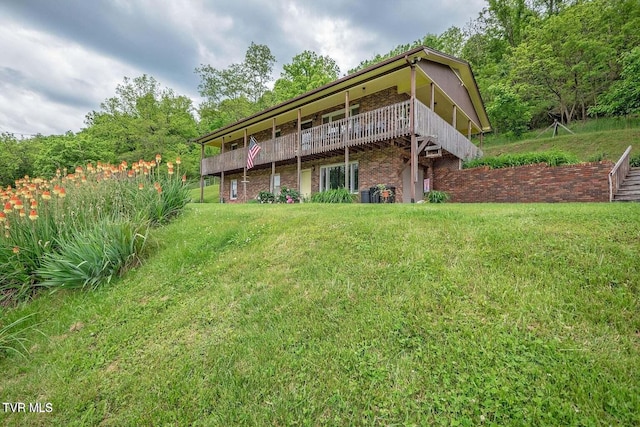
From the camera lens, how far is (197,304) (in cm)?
309

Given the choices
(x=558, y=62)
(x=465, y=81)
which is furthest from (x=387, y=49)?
(x=465, y=81)

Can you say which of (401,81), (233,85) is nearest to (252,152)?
(401,81)

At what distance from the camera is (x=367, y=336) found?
2252mm

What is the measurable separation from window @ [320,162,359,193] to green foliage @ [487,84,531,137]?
15664 millimetres

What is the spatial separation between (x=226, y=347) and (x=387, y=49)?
38906mm

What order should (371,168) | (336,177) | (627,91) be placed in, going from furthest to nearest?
1. (627,91)
2. (336,177)
3. (371,168)

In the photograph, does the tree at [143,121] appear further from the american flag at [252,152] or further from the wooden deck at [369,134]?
the wooden deck at [369,134]

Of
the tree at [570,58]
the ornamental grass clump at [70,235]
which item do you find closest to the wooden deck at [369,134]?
the ornamental grass clump at [70,235]

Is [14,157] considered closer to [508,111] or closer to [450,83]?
[450,83]

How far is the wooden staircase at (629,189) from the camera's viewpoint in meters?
8.36

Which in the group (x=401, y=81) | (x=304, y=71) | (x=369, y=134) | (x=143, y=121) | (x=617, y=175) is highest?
(x=304, y=71)

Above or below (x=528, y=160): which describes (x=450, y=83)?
above

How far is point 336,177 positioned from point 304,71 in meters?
26.1

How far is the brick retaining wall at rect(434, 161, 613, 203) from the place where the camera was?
927 centimetres
